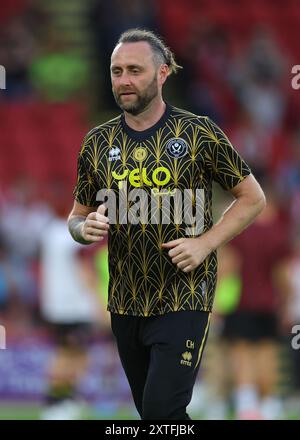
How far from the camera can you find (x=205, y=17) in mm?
16609

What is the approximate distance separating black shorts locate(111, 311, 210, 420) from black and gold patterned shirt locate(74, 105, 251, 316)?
65 mm

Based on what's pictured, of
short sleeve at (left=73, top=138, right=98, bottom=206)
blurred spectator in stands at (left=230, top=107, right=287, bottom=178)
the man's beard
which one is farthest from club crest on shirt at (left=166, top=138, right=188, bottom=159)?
Answer: blurred spectator in stands at (left=230, top=107, right=287, bottom=178)

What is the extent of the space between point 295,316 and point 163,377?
20.0 feet

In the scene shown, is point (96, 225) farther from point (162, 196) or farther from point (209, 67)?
point (209, 67)

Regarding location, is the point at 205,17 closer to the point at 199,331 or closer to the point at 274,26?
the point at 274,26

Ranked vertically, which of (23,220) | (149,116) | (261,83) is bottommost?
(23,220)

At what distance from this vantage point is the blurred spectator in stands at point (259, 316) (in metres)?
10.3

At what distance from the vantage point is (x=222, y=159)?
573 centimetres

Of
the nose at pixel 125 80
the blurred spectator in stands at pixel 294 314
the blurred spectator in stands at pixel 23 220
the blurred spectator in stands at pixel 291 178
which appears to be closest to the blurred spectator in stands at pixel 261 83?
the blurred spectator in stands at pixel 291 178

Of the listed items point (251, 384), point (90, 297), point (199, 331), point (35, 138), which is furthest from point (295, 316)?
point (199, 331)

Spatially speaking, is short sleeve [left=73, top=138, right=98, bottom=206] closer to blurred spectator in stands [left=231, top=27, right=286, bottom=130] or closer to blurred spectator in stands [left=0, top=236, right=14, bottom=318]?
blurred spectator in stands [left=0, top=236, right=14, bottom=318]

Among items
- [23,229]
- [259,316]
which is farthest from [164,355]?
[23,229]

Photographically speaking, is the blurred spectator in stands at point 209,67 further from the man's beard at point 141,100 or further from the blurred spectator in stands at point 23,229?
the man's beard at point 141,100

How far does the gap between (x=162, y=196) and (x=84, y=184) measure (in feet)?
1.68
